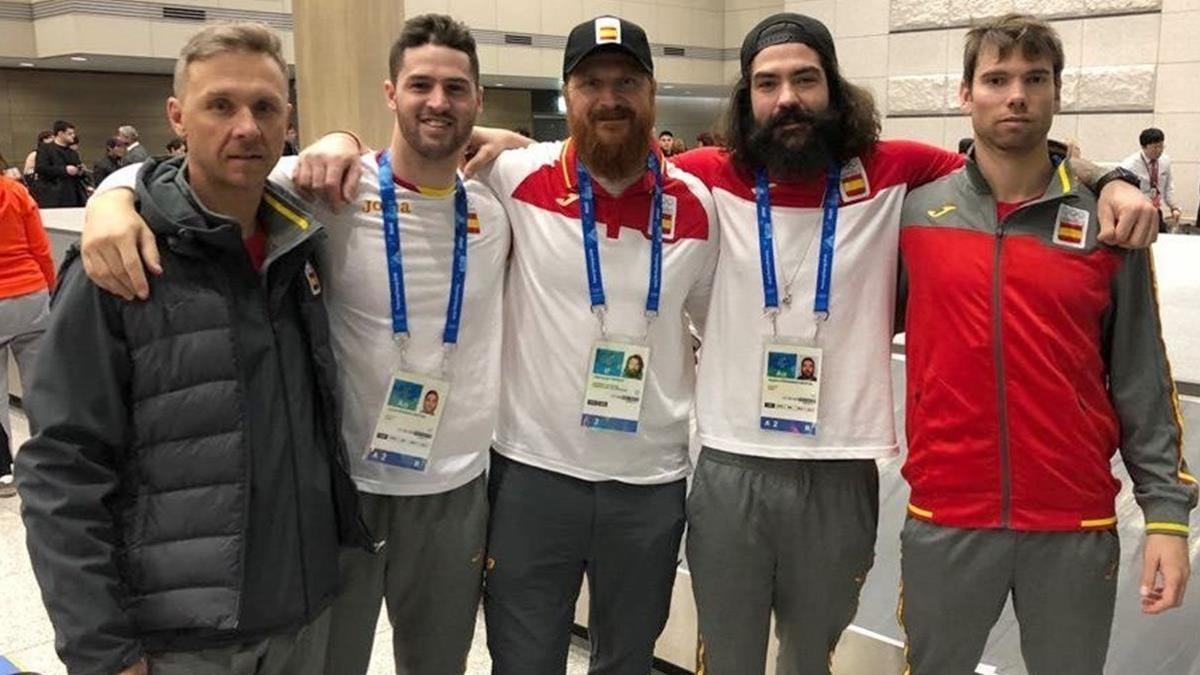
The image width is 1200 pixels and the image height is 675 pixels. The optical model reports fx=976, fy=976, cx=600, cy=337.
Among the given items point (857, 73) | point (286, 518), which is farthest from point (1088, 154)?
point (286, 518)

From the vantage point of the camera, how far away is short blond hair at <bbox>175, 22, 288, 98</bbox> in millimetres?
1959

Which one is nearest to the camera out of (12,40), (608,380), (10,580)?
(608,380)

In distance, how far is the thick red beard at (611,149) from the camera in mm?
2475

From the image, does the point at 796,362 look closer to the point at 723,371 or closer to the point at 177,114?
the point at 723,371

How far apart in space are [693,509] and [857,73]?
16.0 m

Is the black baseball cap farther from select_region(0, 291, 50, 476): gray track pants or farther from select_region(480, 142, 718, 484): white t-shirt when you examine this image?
select_region(0, 291, 50, 476): gray track pants

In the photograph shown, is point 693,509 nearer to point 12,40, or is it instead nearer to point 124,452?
point 124,452

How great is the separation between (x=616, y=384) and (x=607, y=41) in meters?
0.87

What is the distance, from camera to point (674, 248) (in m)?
2.50

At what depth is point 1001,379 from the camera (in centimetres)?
227

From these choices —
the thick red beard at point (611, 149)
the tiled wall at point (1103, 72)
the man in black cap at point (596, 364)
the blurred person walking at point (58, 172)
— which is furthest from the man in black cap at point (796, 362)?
the blurred person walking at point (58, 172)

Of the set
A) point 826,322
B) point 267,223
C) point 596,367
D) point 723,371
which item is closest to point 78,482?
point 267,223

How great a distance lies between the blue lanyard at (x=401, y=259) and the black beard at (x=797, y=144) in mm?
783

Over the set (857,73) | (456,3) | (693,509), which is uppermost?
(456,3)
